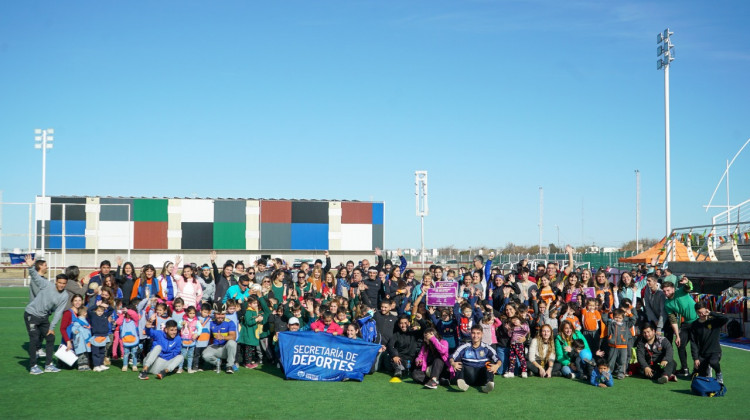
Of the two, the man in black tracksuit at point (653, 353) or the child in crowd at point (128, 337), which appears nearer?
the man in black tracksuit at point (653, 353)

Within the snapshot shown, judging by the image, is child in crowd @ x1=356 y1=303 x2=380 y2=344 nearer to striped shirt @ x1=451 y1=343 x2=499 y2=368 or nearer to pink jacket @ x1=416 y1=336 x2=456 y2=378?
pink jacket @ x1=416 y1=336 x2=456 y2=378

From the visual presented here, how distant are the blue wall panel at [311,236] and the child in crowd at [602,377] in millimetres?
46401

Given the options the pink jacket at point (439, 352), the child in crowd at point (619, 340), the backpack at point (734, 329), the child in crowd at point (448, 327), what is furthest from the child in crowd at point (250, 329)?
the backpack at point (734, 329)

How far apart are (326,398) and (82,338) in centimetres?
477

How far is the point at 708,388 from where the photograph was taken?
372 inches

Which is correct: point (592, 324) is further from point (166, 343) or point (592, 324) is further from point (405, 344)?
point (166, 343)

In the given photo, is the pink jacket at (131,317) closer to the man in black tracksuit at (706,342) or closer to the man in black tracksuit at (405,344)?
the man in black tracksuit at (405,344)

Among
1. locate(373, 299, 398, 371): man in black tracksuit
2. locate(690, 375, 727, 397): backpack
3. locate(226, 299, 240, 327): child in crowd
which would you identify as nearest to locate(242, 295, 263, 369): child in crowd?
locate(226, 299, 240, 327): child in crowd

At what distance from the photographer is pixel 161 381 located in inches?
399

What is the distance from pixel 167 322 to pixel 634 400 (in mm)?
7557

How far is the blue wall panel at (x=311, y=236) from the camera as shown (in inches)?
2188

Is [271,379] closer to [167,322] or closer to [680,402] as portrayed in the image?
[167,322]

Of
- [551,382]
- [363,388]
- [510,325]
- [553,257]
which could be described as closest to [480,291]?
[510,325]

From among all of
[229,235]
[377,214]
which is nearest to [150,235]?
[229,235]
